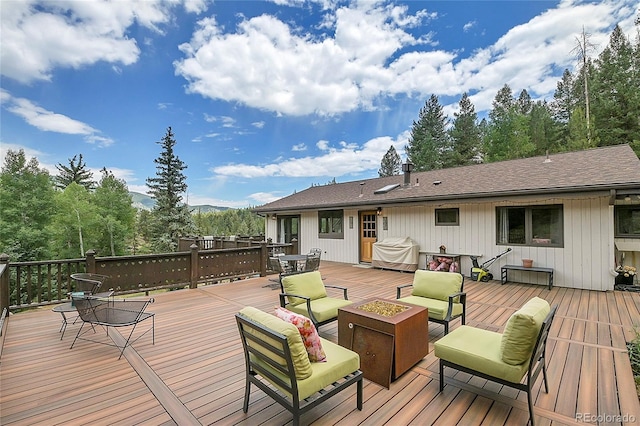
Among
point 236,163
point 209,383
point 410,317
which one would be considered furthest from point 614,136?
point 236,163

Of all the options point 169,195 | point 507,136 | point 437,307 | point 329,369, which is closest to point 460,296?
point 437,307

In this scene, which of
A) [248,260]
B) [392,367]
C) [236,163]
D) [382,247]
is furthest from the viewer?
[236,163]

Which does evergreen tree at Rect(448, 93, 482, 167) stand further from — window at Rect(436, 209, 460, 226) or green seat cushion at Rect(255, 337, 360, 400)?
green seat cushion at Rect(255, 337, 360, 400)

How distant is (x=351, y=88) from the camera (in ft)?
46.2

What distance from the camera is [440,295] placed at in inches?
157

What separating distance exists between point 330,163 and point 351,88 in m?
13.2

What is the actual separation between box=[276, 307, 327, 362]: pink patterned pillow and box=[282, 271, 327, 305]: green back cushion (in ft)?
5.44

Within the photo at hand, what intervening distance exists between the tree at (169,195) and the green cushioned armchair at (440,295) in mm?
21947

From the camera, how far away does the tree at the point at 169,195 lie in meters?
22.3

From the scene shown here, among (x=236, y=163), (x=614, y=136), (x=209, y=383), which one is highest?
(x=236, y=163)

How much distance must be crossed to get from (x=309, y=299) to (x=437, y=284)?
1.88m

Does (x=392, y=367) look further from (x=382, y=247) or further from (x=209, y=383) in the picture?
(x=382, y=247)

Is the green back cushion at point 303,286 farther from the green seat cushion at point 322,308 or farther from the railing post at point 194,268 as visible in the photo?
the railing post at point 194,268

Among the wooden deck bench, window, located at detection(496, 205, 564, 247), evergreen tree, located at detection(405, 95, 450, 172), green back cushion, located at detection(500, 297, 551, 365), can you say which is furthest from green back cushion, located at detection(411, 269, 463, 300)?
evergreen tree, located at detection(405, 95, 450, 172)
